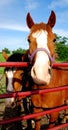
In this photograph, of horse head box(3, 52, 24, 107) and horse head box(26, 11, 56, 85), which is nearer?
horse head box(26, 11, 56, 85)

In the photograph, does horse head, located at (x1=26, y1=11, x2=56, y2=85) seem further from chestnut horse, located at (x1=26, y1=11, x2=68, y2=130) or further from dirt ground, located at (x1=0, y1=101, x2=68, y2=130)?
dirt ground, located at (x1=0, y1=101, x2=68, y2=130)

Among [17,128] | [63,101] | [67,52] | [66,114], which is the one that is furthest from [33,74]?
[67,52]

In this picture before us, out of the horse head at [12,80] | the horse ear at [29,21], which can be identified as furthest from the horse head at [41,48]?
the horse head at [12,80]

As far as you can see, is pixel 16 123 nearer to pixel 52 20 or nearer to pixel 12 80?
pixel 12 80

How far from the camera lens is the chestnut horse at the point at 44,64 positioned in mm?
3162

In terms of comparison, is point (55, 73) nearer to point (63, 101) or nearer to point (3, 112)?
point (63, 101)

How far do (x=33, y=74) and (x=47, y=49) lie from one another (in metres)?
0.41

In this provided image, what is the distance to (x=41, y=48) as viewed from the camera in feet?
11.1

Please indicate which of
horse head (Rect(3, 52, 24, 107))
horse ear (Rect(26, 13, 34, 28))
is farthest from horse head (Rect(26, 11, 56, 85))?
→ horse head (Rect(3, 52, 24, 107))

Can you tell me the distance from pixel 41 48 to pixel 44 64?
320 millimetres

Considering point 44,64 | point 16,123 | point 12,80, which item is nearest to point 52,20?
point 44,64

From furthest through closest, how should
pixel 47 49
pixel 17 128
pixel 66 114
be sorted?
1. pixel 66 114
2. pixel 17 128
3. pixel 47 49

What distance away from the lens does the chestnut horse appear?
3162 mm

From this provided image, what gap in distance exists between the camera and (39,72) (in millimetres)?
3105
